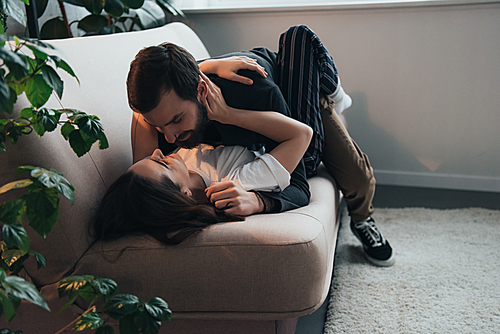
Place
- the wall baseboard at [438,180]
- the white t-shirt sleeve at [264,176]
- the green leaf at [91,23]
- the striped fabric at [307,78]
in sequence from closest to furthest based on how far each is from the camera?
the white t-shirt sleeve at [264,176]
the striped fabric at [307,78]
the green leaf at [91,23]
the wall baseboard at [438,180]

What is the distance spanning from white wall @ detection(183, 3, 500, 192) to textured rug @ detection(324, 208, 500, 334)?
1.50 feet

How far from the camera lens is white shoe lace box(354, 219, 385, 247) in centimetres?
148

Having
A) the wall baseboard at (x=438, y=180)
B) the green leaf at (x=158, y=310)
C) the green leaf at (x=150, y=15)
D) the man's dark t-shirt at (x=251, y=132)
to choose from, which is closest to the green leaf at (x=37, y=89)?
the green leaf at (x=158, y=310)

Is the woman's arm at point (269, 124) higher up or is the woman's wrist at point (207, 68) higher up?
the woman's wrist at point (207, 68)

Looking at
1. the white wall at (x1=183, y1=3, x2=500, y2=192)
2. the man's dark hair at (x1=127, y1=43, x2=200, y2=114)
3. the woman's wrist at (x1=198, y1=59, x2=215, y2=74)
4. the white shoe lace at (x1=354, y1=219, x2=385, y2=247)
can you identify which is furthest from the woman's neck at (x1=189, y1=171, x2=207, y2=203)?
the white wall at (x1=183, y1=3, x2=500, y2=192)

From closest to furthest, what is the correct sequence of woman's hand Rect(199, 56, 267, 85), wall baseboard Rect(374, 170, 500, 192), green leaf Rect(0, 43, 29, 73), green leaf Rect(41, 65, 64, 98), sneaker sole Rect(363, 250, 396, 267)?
green leaf Rect(0, 43, 29, 73)
green leaf Rect(41, 65, 64, 98)
woman's hand Rect(199, 56, 267, 85)
sneaker sole Rect(363, 250, 396, 267)
wall baseboard Rect(374, 170, 500, 192)

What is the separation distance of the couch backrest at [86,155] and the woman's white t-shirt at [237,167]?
199mm

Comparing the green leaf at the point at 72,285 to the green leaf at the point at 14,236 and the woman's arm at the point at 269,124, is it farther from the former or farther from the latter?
the woman's arm at the point at 269,124

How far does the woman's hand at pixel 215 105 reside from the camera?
1035 millimetres

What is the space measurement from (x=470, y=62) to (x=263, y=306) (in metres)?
1.92

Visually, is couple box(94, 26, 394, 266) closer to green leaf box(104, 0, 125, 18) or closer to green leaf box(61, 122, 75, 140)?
green leaf box(61, 122, 75, 140)

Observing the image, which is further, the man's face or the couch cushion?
the man's face

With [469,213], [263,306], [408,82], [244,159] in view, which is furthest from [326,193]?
[408,82]

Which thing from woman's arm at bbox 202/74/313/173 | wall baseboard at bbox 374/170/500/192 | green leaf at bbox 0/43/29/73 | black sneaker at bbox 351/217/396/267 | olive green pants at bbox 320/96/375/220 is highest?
green leaf at bbox 0/43/29/73
